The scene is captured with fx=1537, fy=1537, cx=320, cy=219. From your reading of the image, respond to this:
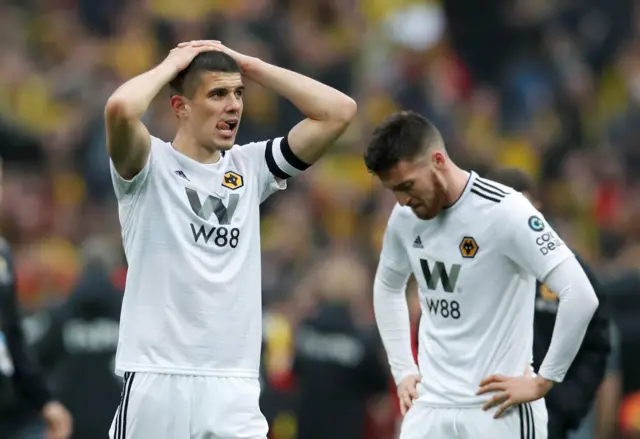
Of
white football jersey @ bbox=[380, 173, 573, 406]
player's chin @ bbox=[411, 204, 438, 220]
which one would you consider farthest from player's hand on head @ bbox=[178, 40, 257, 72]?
white football jersey @ bbox=[380, 173, 573, 406]

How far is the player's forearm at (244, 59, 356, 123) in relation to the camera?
Answer: 742 centimetres

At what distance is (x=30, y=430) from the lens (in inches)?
410

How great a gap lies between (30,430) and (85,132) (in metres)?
6.39

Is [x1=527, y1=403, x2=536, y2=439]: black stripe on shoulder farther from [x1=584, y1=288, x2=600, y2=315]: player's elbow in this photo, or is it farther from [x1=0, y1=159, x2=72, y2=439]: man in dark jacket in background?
[x1=0, y1=159, x2=72, y2=439]: man in dark jacket in background

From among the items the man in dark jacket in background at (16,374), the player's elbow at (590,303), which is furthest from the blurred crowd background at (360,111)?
the player's elbow at (590,303)

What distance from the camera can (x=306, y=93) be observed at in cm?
742

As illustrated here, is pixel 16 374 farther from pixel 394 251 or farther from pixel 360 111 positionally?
pixel 360 111

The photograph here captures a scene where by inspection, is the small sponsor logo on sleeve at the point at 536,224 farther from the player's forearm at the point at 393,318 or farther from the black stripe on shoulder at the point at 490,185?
the player's forearm at the point at 393,318

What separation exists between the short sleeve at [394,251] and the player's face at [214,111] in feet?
3.56

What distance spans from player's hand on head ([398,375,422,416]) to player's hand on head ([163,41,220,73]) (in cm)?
202

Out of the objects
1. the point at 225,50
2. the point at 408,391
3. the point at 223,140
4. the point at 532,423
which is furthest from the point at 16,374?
the point at 532,423

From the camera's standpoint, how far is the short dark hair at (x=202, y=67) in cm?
717

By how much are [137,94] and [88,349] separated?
188 inches

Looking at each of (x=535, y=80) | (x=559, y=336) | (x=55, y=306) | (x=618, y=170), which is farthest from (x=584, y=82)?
(x=559, y=336)
